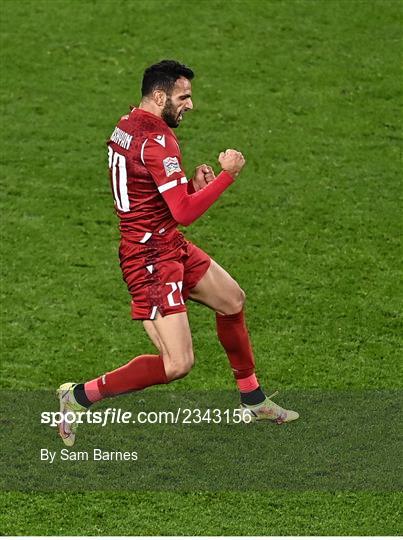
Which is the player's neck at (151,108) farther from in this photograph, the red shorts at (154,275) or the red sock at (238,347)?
the red sock at (238,347)

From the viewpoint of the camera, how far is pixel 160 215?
894 cm

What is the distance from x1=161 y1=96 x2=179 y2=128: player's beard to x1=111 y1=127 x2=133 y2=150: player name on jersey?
0.24 metres

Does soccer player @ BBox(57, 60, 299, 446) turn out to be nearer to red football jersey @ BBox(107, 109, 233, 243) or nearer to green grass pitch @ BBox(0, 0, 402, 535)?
red football jersey @ BBox(107, 109, 233, 243)

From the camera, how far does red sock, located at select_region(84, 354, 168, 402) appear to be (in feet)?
29.7

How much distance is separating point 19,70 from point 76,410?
6.22 metres

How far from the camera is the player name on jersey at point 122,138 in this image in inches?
347

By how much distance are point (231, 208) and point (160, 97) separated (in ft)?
13.2

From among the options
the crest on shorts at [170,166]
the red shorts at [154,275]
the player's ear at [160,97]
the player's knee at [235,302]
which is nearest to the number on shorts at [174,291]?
the red shorts at [154,275]

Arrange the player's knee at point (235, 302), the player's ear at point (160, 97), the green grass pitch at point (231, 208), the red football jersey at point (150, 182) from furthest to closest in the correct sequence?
the player's knee at point (235, 302) < the player's ear at point (160, 97) < the green grass pitch at point (231, 208) < the red football jersey at point (150, 182)

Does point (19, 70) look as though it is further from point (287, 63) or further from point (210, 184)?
point (210, 184)

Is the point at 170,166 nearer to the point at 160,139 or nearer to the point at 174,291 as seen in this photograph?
the point at 160,139

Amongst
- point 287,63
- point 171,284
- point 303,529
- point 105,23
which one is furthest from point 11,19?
point 303,529

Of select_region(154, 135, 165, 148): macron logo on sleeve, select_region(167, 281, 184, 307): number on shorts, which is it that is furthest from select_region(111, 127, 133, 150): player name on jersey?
select_region(167, 281, 184, 307): number on shorts

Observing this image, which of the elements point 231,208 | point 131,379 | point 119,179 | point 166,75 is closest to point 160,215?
point 119,179
